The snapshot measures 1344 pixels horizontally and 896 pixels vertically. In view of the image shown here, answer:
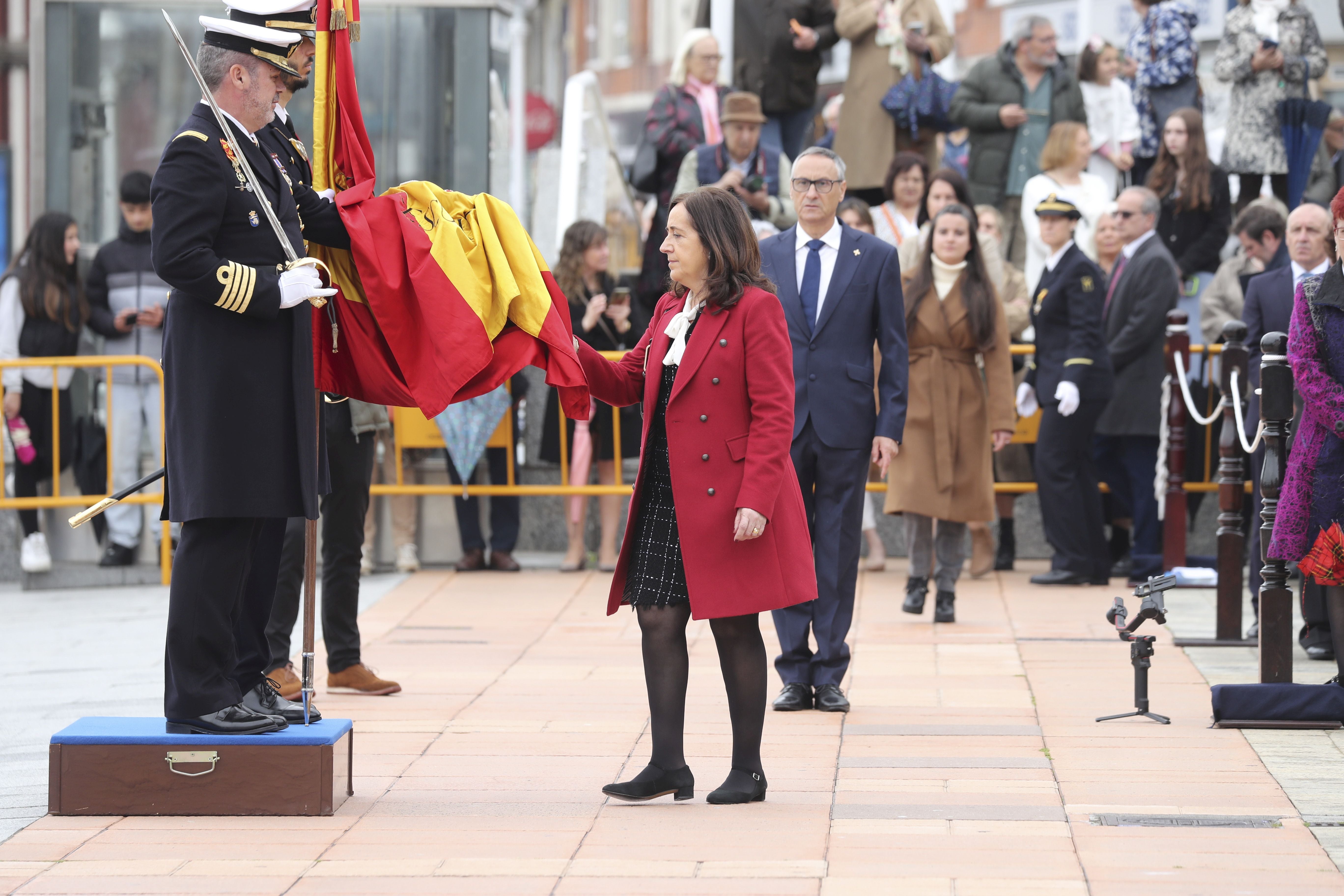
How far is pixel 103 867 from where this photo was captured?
474cm

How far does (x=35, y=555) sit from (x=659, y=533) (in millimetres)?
6809

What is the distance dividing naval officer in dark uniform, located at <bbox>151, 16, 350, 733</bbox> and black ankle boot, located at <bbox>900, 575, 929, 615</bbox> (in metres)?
4.66

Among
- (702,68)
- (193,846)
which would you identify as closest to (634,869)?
(193,846)

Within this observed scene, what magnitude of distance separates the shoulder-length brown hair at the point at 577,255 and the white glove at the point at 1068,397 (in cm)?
288

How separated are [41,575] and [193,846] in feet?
22.5

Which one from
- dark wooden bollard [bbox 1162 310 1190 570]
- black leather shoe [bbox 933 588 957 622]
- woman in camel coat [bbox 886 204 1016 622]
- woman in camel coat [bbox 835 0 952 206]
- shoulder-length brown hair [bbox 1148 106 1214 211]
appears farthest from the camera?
woman in camel coat [bbox 835 0 952 206]

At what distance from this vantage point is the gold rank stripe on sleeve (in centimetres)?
510

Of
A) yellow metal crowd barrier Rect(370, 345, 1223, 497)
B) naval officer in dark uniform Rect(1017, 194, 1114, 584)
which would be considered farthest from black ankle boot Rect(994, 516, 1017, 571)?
naval officer in dark uniform Rect(1017, 194, 1114, 584)

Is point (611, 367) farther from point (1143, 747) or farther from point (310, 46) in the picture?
point (1143, 747)

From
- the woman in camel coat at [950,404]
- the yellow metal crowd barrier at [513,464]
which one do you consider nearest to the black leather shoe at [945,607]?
the woman in camel coat at [950,404]

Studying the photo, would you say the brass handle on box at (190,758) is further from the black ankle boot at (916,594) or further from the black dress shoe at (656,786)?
the black ankle boot at (916,594)

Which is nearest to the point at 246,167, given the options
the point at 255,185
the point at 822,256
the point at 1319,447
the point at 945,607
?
the point at 255,185

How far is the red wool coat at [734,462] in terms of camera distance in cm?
542

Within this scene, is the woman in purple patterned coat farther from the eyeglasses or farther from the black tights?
the black tights
